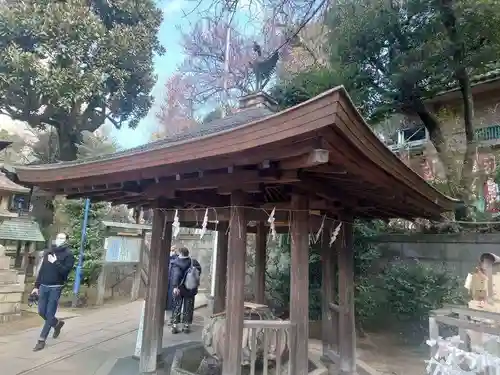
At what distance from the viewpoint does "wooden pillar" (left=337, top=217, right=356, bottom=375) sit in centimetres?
435

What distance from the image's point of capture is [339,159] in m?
2.54

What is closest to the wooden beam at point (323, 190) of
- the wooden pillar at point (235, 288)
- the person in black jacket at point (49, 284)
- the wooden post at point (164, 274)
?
the wooden pillar at point (235, 288)

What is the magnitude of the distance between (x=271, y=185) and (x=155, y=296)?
2.05 m

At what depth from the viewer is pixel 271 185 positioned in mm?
3578

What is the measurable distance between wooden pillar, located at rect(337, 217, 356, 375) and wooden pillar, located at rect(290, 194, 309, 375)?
4.17 ft

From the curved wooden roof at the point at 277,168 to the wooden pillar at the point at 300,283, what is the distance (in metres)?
0.28

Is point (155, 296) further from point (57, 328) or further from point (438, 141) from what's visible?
point (438, 141)

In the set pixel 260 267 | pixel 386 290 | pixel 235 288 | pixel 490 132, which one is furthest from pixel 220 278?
pixel 490 132

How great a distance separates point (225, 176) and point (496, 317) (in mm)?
2842

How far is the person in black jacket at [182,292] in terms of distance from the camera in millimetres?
6727

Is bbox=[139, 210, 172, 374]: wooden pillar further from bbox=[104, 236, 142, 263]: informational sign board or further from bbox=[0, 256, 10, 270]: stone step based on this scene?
bbox=[104, 236, 142, 263]: informational sign board

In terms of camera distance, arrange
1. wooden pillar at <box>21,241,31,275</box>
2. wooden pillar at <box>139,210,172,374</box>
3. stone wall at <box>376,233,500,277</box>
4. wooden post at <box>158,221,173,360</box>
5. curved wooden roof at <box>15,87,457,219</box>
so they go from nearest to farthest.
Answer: curved wooden roof at <box>15,87,457,219</box> < wooden pillar at <box>139,210,172,374</box> < wooden post at <box>158,221,173,360</box> < stone wall at <box>376,233,500,277</box> < wooden pillar at <box>21,241,31,275</box>

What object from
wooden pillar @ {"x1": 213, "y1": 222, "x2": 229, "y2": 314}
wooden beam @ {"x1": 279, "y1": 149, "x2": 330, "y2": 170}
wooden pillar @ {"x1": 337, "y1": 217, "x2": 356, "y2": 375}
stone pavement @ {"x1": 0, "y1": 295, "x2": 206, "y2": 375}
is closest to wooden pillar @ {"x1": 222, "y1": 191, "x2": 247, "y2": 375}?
wooden beam @ {"x1": 279, "y1": 149, "x2": 330, "y2": 170}

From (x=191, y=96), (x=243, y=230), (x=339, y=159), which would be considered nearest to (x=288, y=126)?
(x=339, y=159)
